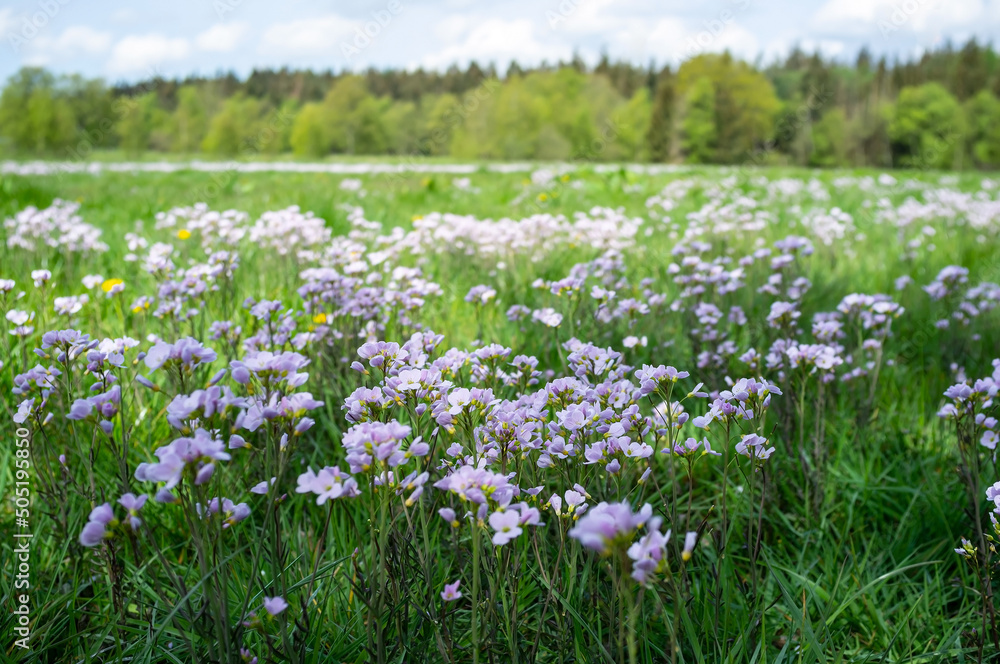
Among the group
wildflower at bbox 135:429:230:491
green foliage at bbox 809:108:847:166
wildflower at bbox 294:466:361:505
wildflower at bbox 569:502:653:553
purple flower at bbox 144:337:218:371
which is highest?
green foliage at bbox 809:108:847:166

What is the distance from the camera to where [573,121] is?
1980 inches

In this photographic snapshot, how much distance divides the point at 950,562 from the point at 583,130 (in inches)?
1950

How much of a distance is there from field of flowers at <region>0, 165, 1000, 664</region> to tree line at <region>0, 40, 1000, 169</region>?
36901 mm

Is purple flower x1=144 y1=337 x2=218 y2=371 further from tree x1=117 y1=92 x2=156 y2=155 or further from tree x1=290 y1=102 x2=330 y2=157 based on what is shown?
tree x1=117 y1=92 x2=156 y2=155

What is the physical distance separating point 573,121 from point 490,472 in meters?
51.9

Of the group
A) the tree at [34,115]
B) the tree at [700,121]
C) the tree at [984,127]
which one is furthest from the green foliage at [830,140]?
the tree at [34,115]

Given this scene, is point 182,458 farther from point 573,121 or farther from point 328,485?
point 573,121

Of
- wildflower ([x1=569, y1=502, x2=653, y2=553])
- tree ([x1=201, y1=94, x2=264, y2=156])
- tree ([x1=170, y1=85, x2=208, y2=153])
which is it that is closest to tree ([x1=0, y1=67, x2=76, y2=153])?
tree ([x1=201, y1=94, x2=264, y2=156])

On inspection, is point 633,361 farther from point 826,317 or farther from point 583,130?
point 583,130

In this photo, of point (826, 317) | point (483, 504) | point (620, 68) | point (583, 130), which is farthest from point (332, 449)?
point (620, 68)

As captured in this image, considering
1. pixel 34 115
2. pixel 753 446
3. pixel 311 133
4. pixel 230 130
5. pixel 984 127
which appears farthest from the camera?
pixel 984 127

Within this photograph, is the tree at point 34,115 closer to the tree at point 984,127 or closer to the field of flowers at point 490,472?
the field of flowers at point 490,472

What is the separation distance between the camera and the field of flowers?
4.53 ft

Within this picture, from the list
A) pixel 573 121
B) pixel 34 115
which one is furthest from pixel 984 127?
pixel 34 115
